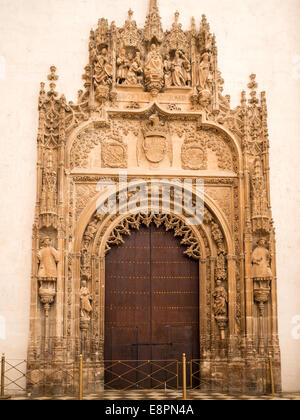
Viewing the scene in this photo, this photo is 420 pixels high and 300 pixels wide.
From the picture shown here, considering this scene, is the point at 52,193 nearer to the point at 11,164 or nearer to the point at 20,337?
the point at 11,164

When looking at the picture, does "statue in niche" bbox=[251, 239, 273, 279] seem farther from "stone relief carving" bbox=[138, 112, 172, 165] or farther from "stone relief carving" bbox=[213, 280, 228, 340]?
"stone relief carving" bbox=[138, 112, 172, 165]

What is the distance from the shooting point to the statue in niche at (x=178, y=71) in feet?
53.4

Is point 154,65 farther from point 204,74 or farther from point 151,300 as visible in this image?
point 151,300

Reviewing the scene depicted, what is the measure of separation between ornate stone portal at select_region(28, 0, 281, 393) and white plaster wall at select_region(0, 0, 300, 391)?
0.34 m

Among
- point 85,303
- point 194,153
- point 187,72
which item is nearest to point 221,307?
point 85,303

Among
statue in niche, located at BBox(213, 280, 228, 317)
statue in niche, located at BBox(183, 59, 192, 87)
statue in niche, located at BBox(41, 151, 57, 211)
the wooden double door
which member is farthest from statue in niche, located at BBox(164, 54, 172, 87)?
statue in niche, located at BBox(213, 280, 228, 317)

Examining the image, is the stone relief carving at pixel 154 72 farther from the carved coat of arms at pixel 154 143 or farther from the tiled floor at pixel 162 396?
the tiled floor at pixel 162 396

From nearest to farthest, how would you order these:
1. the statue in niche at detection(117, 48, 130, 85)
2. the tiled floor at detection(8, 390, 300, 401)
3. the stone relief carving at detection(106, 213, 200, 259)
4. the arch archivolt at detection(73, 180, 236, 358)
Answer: the tiled floor at detection(8, 390, 300, 401)
the arch archivolt at detection(73, 180, 236, 358)
the stone relief carving at detection(106, 213, 200, 259)
the statue in niche at detection(117, 48, 130, 85)

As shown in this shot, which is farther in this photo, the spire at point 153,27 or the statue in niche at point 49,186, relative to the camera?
the spire at point 153,27

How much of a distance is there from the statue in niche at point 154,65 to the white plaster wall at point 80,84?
1.04m

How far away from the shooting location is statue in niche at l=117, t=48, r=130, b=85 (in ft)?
53.1

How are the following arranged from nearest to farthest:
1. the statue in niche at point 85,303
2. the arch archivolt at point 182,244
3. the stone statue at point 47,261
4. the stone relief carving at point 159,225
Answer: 1. the stone statue at point 47,261
2. the statue in niche at point 85,303
3. the arch archivolt at point 182,244
4. the stone relief carving at point 159,225

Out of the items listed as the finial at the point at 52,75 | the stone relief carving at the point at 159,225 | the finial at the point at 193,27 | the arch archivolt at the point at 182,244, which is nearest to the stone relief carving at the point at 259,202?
the arch archivolt at the point at 182,244
